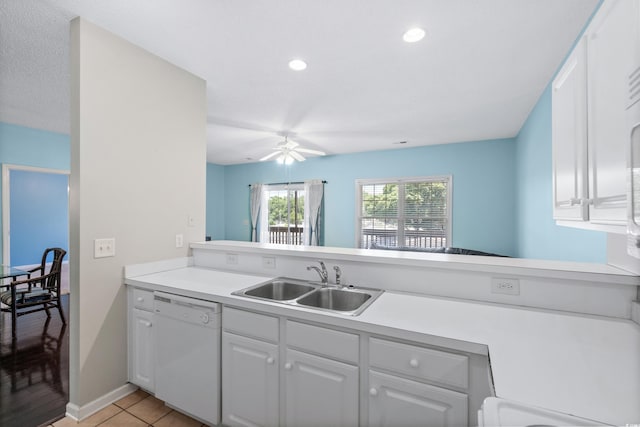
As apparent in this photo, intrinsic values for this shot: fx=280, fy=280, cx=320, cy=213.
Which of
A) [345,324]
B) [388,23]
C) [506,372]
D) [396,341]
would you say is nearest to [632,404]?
[506,372]

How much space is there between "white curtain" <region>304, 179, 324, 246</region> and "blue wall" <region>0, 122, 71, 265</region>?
3923mm

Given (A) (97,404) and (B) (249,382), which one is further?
(A) (97,404)

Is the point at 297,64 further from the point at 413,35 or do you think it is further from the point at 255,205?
the point at 255,205

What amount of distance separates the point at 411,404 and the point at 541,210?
2716mm

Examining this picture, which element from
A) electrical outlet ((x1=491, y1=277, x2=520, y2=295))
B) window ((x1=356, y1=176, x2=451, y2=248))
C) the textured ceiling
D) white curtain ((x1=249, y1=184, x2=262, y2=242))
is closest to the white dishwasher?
electrical outlet ((x1=491, y1=277, x2=520, y2=295))

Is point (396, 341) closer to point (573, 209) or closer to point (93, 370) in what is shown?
point (573, 209)

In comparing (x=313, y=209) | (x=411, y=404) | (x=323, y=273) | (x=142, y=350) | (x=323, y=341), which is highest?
(x=313, y=209)

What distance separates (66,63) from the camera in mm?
2303

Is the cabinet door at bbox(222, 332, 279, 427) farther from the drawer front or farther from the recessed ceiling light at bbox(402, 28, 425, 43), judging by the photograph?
the recessed ceiling light at bbox(402, 28, 425, 43)

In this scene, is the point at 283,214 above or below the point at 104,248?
above

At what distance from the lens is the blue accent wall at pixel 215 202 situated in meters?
6.88

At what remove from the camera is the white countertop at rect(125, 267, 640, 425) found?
30.7 inches

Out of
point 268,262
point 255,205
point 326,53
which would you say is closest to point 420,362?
point 268,262

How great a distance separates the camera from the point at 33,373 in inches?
87.5
